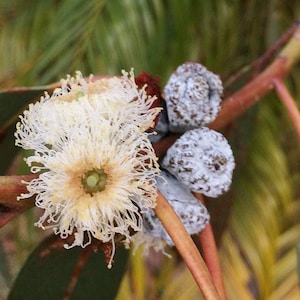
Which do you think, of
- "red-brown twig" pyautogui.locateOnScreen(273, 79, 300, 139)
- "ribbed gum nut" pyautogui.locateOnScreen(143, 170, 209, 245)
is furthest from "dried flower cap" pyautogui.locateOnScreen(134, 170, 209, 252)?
"red-brown twig" pyautogui.locateOnScreen(273, 79, 300, 139)

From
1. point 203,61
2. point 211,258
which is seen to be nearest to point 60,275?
point 211,258

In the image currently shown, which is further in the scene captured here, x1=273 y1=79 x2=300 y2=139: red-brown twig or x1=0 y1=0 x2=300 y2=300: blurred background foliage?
x1=0 y1=0 x2=300 y2=300: blurred background foliage

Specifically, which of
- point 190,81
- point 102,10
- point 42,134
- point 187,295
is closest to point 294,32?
point 190,81

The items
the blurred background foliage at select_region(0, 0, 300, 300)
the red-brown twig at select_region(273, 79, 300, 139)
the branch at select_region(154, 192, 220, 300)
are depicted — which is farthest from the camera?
the blurred background foliage at select_region(0, 0, 300, 300)

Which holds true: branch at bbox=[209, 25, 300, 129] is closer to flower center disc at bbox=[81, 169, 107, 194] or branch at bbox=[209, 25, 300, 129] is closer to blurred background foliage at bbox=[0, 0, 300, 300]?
flower center disc at bbox=[81, 169, 107, 194]

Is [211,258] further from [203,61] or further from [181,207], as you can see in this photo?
[203,61]

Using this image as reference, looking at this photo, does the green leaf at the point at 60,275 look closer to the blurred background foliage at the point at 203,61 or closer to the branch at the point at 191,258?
the branch at the point at 191,258

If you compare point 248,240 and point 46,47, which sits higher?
point 46,47

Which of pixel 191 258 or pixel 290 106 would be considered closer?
pixel 191 258

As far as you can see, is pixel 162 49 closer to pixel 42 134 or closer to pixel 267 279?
pixel 267 279
